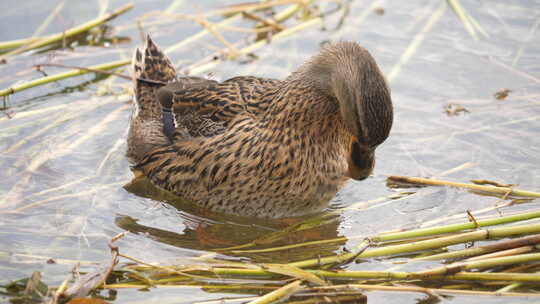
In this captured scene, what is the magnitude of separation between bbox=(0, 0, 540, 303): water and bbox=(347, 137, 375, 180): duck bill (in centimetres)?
62

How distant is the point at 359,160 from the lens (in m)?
6.19

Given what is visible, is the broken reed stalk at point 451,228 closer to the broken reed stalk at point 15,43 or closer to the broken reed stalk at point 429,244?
the broken reed stalk at point 429,244

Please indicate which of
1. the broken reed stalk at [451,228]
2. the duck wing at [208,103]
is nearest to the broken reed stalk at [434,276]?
the broken reed stalk at [451,228]

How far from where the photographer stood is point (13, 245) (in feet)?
20.5

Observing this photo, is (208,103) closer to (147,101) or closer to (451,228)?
(147,101)

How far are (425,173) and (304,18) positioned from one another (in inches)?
150

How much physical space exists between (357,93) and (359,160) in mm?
590

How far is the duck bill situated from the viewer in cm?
612

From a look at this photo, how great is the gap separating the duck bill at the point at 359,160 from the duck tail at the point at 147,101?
227cm

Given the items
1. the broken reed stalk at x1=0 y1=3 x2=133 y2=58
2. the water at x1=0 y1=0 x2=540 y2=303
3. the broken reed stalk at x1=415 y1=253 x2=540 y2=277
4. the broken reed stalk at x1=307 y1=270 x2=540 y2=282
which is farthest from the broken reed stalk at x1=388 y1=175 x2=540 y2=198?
the broken reed stalk at x1=0 y1=3 x2=133 y2=58

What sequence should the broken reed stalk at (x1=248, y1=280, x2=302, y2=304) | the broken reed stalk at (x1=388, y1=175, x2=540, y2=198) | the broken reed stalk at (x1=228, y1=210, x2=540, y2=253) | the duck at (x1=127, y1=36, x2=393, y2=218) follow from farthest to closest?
1. the broken reed stalk at (x1=388, y1=175, x2=540, y2=198)
2. the duck at (x1=127, y1=36, x2=393, y2=218)
3. the broken reed stalk at (x1=228, y1=210, x2=540, y2=253)
4. the broken reed stalk at (x1=248, y1=280, x2=302, y2=304)

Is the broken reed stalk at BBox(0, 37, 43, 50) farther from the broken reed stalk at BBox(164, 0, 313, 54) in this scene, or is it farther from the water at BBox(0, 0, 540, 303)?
the broken reed stalk at BBox(164, 0, 313, 54)

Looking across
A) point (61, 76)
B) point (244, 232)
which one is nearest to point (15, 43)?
point (61, 76)

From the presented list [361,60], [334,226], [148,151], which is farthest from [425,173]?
[148,151]
